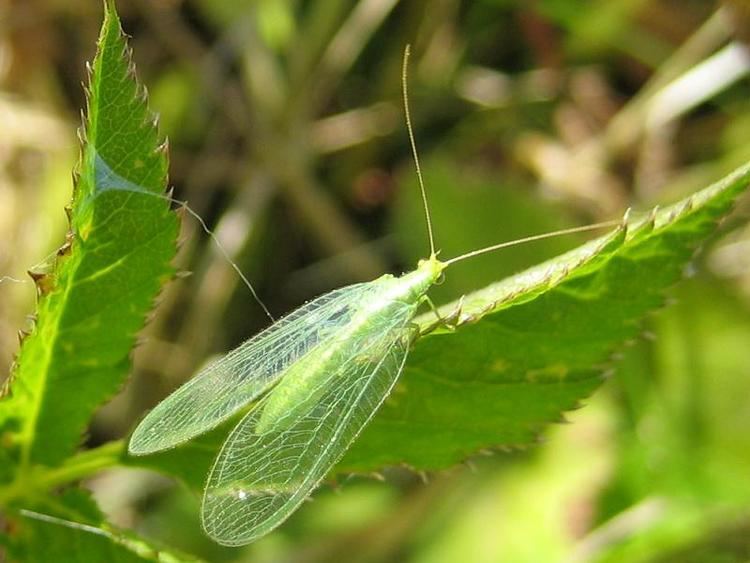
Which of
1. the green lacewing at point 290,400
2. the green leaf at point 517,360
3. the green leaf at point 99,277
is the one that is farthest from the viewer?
the green lacewing at point 290,400

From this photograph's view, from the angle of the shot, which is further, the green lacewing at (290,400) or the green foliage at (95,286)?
the green lacewing at (290,400)

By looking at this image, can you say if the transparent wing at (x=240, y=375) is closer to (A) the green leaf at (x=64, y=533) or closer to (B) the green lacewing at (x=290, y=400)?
(B) the green lacewing at (x=290, y=400)

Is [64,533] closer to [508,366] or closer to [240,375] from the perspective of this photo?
[240,375]

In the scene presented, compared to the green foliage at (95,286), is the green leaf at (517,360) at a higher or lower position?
lower

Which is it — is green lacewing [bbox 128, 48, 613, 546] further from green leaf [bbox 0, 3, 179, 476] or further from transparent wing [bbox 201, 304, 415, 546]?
green leaf [bbox 0, 3, 179, 476]

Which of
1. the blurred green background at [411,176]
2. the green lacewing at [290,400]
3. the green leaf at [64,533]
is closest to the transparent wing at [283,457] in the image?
the green lacewing at [290,400]

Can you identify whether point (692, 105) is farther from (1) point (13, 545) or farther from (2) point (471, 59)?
(1) point (13, 545)
